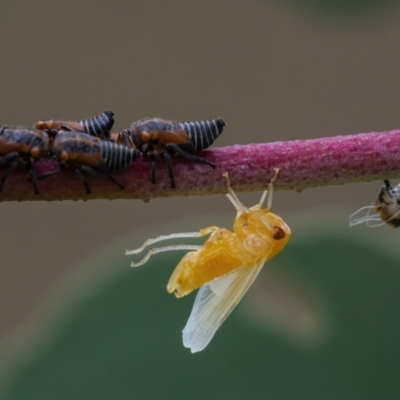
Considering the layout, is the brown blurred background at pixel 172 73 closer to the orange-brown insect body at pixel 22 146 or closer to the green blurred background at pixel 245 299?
the green blurred background at pixel 245 299

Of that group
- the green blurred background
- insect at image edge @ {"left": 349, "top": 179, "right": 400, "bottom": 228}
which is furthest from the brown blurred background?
insect at image edge @ {"left": 349, "top": 179, "right": 400, "bottom": 228}

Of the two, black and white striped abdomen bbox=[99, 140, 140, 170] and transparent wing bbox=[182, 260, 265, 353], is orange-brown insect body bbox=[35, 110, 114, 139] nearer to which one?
black and white striped abdomen bbox=[99, 140, 140, 170]

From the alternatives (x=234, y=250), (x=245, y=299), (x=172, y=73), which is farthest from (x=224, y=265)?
(x=172, y=73)

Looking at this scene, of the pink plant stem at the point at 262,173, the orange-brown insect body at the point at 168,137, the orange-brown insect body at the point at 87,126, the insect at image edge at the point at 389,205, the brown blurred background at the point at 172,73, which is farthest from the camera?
the brown blurred background at the point at 172,73

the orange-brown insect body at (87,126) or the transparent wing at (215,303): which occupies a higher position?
the orange-brown insect body at (87,126)

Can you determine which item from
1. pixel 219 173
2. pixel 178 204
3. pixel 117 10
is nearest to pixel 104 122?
pixel 219 173

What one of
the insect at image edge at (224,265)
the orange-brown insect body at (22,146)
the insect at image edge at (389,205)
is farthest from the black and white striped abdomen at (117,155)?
the insect at image edge at (389,205)

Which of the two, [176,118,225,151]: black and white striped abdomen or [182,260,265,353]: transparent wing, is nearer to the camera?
[176,118,225,151]: black and white striped abdomen
